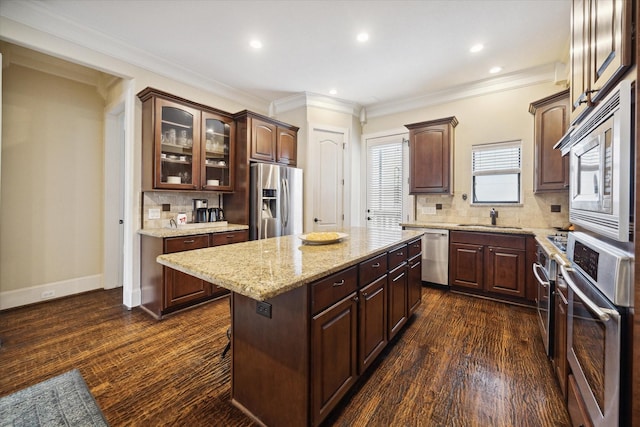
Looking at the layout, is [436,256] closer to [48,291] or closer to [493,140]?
[493,140]

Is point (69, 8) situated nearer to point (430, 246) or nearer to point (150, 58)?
point (150, 58)

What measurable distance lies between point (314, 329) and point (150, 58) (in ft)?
12.2

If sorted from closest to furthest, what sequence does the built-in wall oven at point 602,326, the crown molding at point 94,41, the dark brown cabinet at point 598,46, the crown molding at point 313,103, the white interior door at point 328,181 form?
the built-in wall oven at point 602,326, the dark brown cabinet at point 598,46, the crown molding at point 94,41, the crown molding at point 313,103, the white interior door at point 328,181

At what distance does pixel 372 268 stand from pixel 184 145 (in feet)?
9.42

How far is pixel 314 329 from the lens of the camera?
1.28 meters

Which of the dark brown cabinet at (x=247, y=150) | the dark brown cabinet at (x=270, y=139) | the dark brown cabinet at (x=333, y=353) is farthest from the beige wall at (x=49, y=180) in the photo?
the dark brown cabinet at (x=333, y=353)

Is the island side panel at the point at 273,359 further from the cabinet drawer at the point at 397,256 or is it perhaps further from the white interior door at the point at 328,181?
the white interior door at the point at 328,181

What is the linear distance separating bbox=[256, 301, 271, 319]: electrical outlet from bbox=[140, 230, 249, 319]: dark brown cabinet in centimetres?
190

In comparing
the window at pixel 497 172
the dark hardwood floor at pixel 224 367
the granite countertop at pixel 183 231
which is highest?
the window at pixel 497 172

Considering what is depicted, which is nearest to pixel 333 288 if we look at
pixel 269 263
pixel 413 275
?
pixel 269 263

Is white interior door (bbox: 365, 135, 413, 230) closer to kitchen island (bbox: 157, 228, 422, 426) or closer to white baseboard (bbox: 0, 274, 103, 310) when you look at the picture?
kitchen island (bbox: 157, 228, 422, 426)

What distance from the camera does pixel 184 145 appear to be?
11.0ft

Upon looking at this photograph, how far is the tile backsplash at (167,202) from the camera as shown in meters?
3.22

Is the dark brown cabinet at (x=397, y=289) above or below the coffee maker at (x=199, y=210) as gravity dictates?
below
